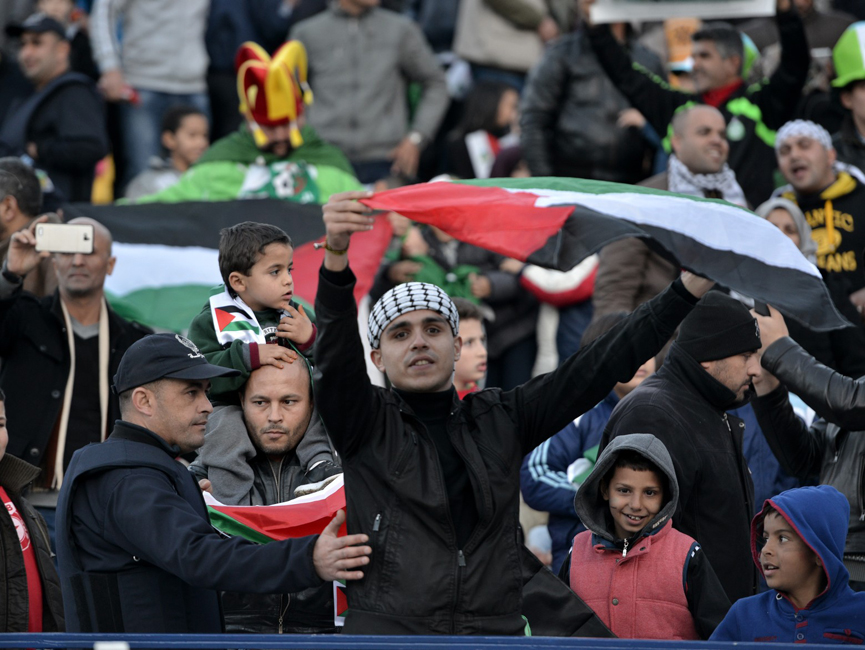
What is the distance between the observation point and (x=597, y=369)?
4465 millimetres

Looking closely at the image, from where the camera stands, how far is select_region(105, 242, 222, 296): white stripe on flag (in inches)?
347

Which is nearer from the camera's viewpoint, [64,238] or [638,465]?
[638,465]

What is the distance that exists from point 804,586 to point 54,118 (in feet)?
23.6

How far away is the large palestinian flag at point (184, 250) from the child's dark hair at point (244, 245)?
97.5 inches

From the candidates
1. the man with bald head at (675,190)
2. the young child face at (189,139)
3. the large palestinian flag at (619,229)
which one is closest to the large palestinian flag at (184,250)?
the man with bald head at (675,190)

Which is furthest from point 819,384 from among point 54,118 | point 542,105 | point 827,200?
point 54,118

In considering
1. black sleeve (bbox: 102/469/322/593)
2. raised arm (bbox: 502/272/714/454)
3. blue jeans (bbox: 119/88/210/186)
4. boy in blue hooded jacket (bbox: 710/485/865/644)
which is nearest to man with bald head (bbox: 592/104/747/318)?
boy in blue hooded jacket (bbox: 710/485/865/644)

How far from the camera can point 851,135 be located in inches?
360

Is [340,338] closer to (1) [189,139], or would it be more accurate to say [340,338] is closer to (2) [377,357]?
(2) [377,357]

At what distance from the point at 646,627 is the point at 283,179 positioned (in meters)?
5.19

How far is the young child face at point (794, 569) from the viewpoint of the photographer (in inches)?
185

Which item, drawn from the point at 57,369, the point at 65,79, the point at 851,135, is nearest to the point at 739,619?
the point at 57,369

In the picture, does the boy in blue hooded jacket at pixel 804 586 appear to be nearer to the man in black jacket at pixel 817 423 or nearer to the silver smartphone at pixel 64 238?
the man in black jacket at pixel 817 423

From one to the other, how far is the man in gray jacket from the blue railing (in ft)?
26.1
